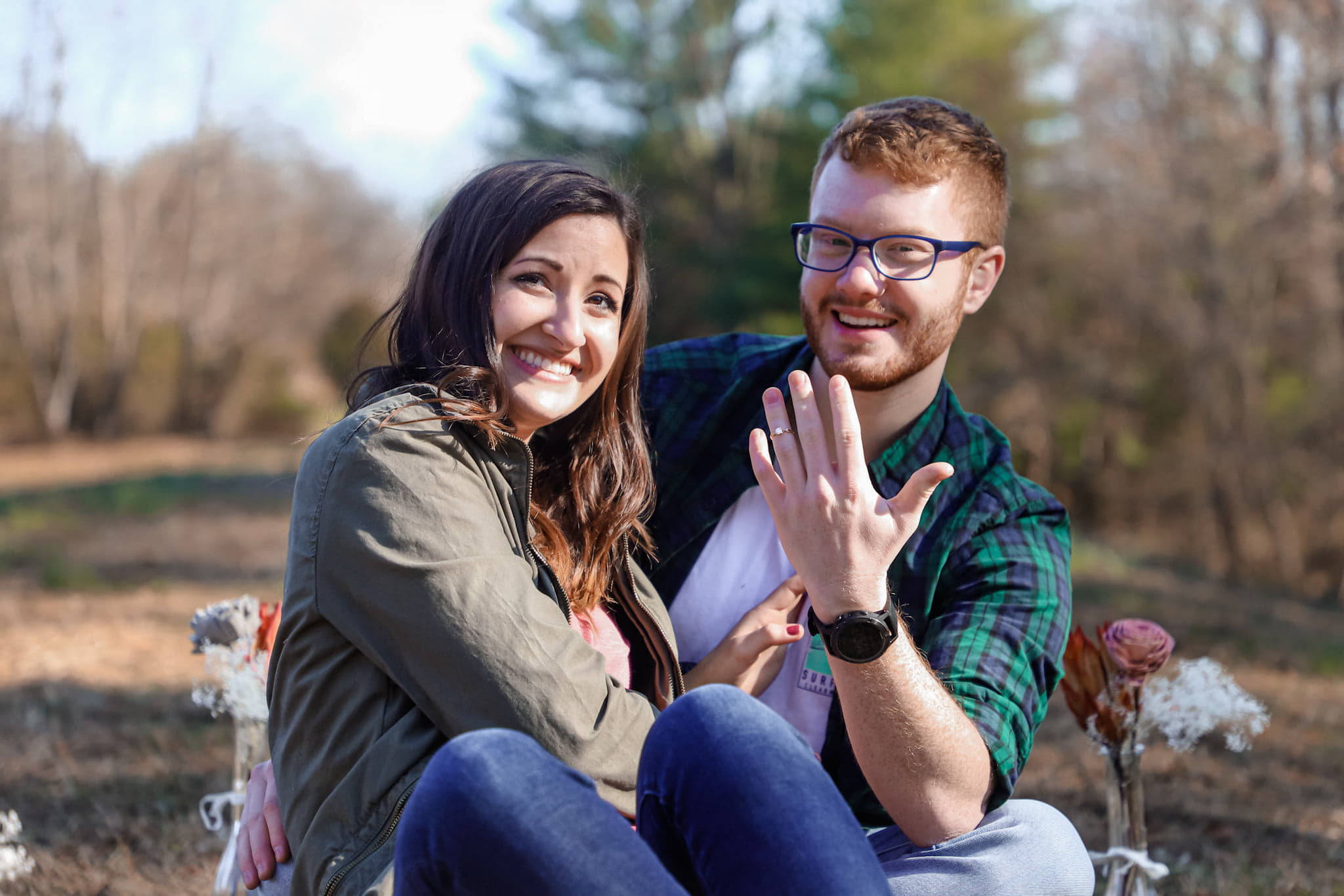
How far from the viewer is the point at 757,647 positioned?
2037 millimetres

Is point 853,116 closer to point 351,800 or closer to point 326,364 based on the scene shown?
point 351,800

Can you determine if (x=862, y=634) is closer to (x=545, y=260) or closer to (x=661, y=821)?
(x=661, y=821)

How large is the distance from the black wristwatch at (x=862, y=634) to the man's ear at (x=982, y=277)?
3.31 ft

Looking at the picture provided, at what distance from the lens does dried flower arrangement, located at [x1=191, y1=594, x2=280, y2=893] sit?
7.44 feet

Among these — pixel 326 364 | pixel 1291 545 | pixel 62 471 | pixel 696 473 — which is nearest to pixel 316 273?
pixel 326 364

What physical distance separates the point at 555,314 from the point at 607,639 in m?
0.60

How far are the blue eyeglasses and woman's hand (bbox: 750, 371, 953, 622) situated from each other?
2.22ft

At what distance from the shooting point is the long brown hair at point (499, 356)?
1812 mm

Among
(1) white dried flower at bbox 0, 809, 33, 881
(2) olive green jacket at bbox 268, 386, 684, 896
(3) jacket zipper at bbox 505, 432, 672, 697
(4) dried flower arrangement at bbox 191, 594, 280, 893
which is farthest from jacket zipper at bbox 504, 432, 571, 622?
(1) white dried flower at bbox 0, 809, 33, 881

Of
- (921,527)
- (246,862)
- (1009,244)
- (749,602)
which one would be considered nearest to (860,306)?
(921,527)

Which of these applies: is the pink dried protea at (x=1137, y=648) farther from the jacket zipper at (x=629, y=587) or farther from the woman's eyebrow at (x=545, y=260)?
the woman's eyebrow at (x=545, y=260)

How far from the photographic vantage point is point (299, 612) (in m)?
1.59

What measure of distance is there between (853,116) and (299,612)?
1.60 metres

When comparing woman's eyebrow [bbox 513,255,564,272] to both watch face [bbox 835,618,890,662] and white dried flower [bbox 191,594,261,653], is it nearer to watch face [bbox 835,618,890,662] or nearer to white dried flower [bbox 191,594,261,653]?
watch face [bbox 835,618,890,662]
